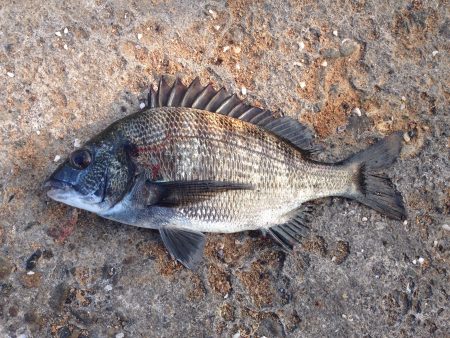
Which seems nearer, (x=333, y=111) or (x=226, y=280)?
(x=226, y=280)

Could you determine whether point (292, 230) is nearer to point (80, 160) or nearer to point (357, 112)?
point (357, 112)

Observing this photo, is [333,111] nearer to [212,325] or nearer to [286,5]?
[286,5]

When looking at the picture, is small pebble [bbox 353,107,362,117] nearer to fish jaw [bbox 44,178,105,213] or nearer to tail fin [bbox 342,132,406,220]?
tail fin [bbox 342,132,406,220]

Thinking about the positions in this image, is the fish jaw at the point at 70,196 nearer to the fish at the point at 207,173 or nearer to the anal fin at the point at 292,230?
the fish at the point at 207,173

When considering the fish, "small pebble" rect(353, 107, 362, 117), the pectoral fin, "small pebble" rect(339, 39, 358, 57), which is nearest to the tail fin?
the fish

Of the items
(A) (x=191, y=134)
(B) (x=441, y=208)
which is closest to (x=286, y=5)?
(A) (x=191, y=134)

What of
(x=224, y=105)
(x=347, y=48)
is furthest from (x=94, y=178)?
(x=347, y=48)
